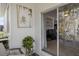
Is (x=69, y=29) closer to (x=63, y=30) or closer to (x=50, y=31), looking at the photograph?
(x=63, y=30)

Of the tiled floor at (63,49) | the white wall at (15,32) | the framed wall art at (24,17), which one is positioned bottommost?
the tiled floor at (63,49)

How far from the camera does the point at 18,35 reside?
4.50 m

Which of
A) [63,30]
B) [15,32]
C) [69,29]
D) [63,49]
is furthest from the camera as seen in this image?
[63,49]

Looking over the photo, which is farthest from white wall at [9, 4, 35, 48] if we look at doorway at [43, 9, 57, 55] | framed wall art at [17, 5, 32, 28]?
doorway at [43, 9, 57, 55]

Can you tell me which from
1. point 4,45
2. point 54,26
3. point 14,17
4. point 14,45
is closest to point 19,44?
point 14,45

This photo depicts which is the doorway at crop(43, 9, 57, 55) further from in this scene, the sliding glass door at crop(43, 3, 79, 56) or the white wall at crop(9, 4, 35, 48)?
the white wall at crop(9, 4, 35, 48)

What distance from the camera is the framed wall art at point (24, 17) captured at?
14.4 ft

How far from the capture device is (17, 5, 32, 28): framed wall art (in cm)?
439

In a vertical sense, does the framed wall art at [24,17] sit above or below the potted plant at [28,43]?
above

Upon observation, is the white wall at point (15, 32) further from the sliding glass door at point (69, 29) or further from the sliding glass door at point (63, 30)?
the sliding glass door at point (69, 29)

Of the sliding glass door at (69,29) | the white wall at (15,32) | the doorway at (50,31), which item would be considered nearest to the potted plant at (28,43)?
the white wall at (15,32)

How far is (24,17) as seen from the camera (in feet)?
14.4

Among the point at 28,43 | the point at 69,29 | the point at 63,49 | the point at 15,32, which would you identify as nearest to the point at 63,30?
the point at 69,29

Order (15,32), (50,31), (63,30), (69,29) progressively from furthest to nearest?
(50,31) → (15,32) → (63,30) → (69,29)
